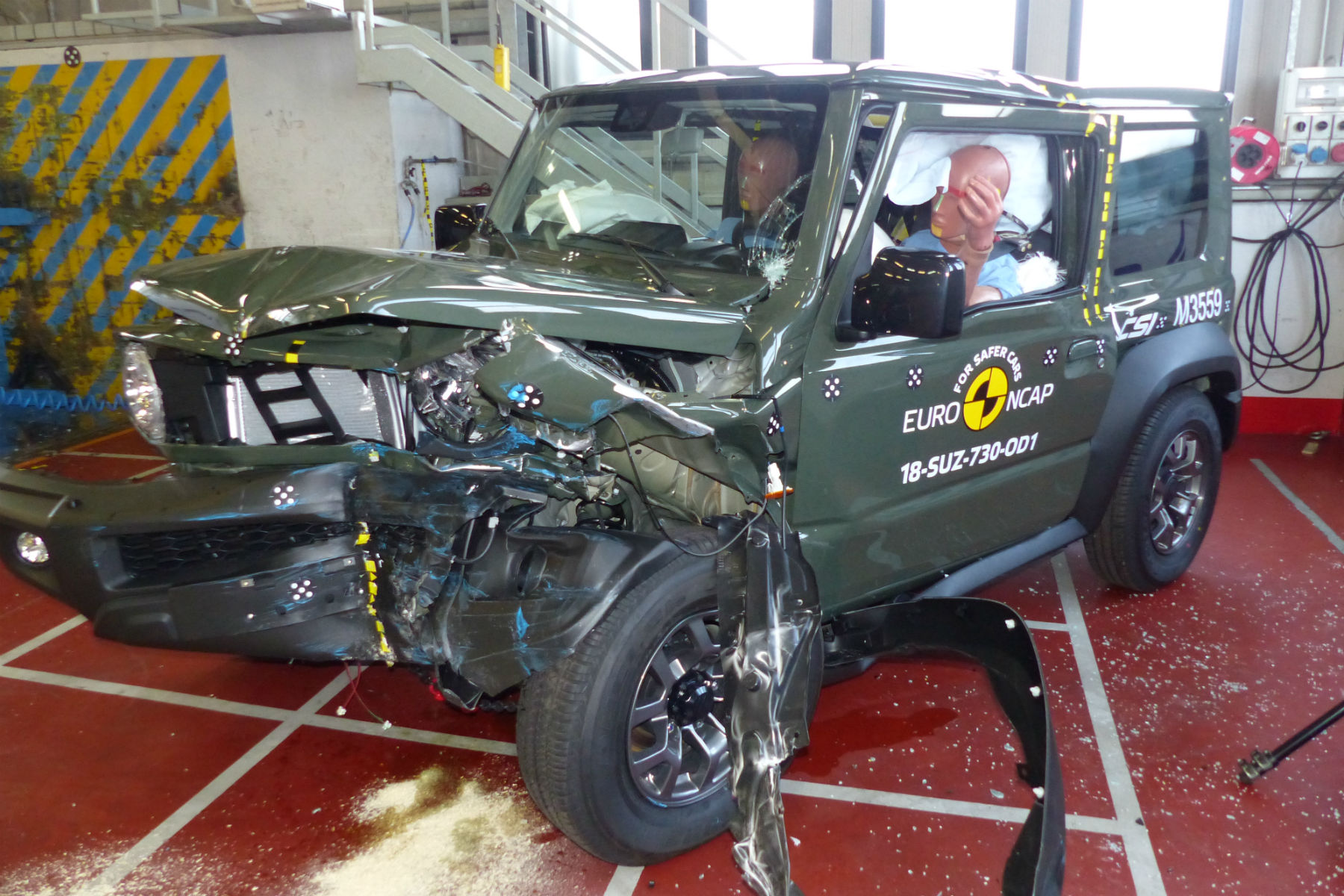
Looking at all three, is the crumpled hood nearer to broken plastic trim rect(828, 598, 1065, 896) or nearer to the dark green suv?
the dark green suv

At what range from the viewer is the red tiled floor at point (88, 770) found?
2594mm

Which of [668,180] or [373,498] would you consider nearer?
[373,498]

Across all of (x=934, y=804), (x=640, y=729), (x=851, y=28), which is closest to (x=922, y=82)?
(x=640, y=729)

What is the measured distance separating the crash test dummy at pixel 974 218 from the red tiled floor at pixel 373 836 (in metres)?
1.94

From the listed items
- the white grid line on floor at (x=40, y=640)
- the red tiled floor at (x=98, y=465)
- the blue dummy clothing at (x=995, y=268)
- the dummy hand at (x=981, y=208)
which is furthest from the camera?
the red tiled floor at (x=98, y=465)

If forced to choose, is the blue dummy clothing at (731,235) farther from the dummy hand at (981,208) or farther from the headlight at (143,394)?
the headlight at (143,394)

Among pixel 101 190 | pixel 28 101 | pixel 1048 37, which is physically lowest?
pixel 101 190

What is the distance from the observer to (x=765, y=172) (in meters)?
2.76

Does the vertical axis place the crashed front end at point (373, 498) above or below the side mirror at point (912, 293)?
below

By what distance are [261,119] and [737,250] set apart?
5.81 m

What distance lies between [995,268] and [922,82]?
65 centimetres

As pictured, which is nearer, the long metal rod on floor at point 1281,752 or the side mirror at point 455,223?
the long metal rod on floor at point 1281,752

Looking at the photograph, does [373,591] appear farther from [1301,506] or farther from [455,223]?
[1301,506]

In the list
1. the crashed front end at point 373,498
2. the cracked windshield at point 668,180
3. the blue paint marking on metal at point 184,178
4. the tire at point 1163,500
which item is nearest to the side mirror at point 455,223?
the cracked windshield at point 668,180
